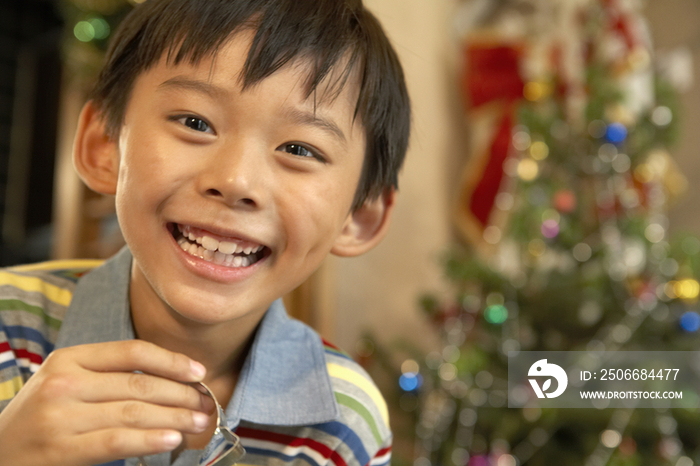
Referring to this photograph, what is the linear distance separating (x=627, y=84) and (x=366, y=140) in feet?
4.83

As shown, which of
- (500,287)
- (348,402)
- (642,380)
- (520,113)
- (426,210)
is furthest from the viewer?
(426,210)

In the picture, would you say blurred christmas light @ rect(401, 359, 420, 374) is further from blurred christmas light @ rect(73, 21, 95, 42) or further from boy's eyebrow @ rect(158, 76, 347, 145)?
blurred christmas light @ rect(73, 21, 95, 42)

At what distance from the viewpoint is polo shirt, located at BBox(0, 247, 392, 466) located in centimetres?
61

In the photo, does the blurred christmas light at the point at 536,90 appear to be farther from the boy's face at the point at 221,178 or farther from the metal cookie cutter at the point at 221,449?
the metal cookie cutter at the point at 221,449

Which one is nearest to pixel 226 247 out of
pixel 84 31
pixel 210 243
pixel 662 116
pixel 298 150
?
pixel 210 243

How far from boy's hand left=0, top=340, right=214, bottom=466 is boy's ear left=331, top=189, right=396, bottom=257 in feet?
1.09

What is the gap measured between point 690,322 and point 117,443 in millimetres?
1413

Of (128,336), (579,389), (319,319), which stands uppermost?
(128,336)

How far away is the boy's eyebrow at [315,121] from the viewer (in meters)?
0.56

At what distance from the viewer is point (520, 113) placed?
1640 millimetres

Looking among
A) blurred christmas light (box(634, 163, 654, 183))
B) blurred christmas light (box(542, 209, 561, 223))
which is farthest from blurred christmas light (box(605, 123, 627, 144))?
blurred christmas light (box(542, 209, 561, 223))

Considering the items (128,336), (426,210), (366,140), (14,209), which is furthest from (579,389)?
(14,209)

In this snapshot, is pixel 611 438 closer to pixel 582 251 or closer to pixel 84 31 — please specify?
pixel 582 251

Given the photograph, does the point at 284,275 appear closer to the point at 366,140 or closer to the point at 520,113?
the point at 366,140
